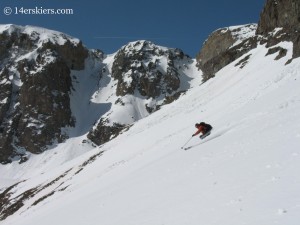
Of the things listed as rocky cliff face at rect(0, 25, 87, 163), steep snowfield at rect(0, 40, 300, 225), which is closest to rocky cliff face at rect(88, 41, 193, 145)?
rocky cliff face at rect(0, 25, 87, 163)

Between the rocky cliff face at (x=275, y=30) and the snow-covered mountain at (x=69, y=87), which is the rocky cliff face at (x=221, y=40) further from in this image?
the rocky cliff face at (x=275, y=30)

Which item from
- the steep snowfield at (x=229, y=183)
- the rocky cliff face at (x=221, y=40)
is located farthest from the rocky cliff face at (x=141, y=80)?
the steep snowfield at (x=229, y=183)

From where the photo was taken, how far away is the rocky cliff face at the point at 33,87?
447 feet

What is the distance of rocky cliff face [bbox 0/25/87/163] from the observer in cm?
13612

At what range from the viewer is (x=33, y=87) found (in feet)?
485

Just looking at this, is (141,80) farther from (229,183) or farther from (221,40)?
(229,183)

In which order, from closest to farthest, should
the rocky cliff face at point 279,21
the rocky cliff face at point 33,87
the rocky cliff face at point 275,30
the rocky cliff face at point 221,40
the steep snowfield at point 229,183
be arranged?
the steep snowfield at point 229,183 → the rocky cliff face at point 275,30 → the rocky cliff face at point 279,21 → the rocky cliff face at point 221,40 → the rocky cliff face at point 33,87

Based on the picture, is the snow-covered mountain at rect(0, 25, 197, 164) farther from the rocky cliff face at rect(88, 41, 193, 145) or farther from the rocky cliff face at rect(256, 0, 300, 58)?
the rocky cliff face at rect(256, 0, 300, 58)

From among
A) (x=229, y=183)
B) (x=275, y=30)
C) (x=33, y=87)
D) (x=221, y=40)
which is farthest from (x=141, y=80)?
(x=229, y=183)

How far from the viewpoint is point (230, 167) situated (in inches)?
577

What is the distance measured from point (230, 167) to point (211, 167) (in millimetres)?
1313

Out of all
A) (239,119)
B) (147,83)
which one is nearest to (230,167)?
(239,119)

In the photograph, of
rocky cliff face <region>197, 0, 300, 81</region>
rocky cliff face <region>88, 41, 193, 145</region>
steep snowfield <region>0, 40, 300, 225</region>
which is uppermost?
rocky cliff face <region>88, 41, 193, 145</region>

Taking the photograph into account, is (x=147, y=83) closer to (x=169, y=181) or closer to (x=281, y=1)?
(x=281, y=1)
